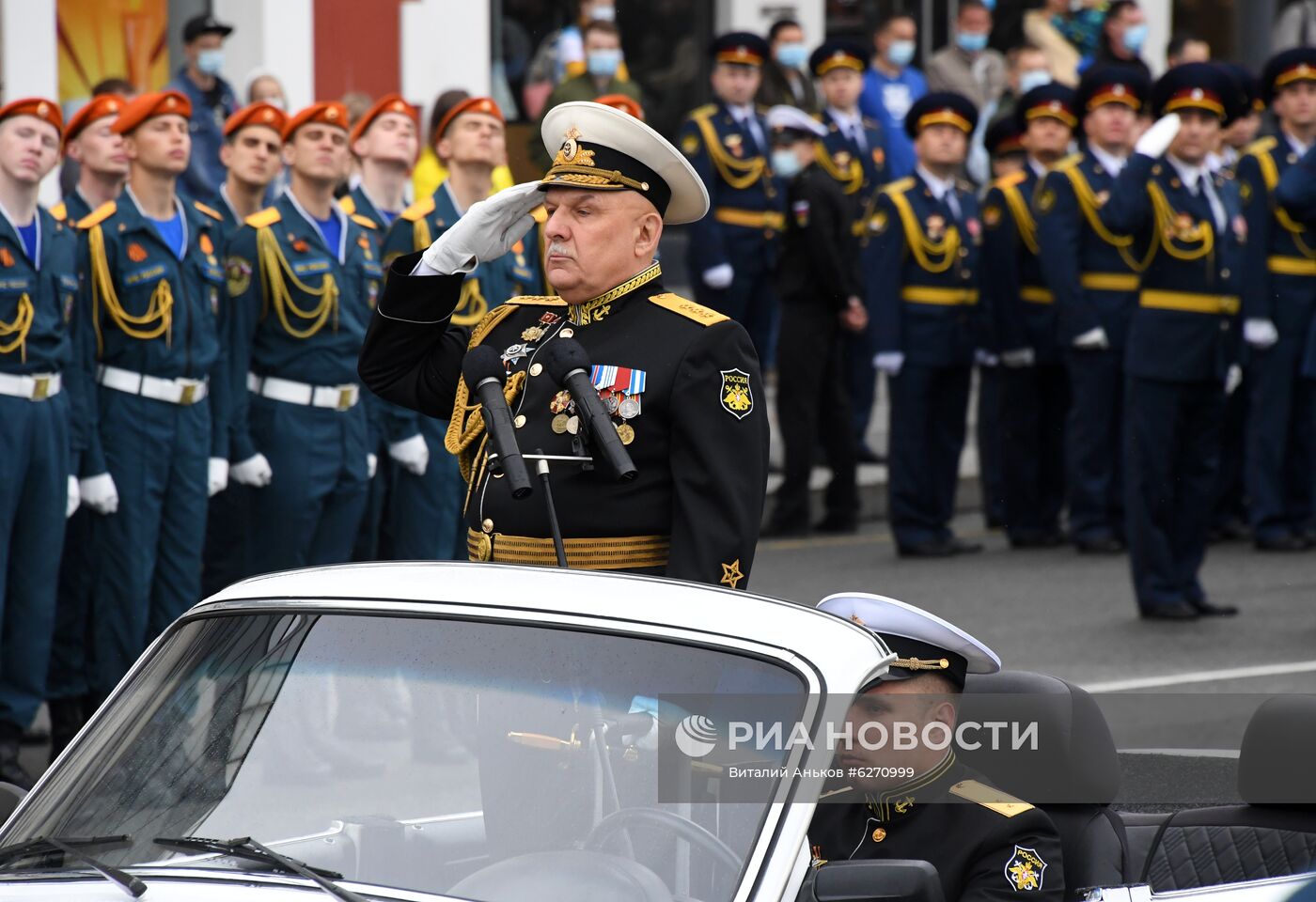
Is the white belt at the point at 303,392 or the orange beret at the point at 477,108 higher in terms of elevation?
the orange beret at the point at 477,108

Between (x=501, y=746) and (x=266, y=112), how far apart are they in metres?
6.17

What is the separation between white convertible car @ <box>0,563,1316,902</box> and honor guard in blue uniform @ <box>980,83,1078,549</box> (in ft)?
30.4

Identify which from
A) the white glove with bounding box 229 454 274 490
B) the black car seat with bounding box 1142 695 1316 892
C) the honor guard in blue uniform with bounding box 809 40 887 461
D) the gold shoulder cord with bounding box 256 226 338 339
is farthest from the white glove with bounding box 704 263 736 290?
the black car seat with bounding box 1142 695 1316 892

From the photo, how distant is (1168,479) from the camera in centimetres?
1016

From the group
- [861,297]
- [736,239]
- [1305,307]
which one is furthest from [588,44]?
[1305,307]

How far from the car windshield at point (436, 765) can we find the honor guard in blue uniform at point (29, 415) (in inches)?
167

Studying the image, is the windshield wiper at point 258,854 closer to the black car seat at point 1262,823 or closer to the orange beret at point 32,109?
the black car seat at point 1262,823

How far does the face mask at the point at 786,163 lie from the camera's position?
1318 cm

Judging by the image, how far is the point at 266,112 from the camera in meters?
8.95

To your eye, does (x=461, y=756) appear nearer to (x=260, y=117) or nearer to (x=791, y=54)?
(x=260, y=117)

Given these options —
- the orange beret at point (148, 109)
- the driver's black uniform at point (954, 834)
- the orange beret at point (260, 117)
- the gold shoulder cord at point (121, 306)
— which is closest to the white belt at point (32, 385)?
the gold shoulder cord at point (121, 306)

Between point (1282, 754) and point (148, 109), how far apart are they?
532 centimetres

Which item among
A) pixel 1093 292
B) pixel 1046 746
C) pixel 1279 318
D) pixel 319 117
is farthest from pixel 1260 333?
pixel 1046 746

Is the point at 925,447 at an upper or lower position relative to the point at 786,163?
lower
